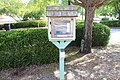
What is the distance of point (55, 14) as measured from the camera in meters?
3.71

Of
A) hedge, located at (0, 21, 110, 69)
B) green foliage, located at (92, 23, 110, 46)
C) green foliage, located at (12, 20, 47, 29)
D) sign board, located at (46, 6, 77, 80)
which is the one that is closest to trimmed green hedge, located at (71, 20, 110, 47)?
green foliage, located at (92, 23, 110, 46)

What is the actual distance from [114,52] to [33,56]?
320 centimetres

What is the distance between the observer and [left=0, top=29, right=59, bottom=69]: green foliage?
5.04 m

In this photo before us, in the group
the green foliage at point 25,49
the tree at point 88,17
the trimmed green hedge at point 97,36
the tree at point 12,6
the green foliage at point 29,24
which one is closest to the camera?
the green foliage at point 25,49

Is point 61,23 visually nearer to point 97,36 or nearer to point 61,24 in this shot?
point 61,24

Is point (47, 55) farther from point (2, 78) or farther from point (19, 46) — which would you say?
point (2, 78)

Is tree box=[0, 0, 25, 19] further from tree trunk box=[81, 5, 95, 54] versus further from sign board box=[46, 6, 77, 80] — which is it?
sign board box=[46, 6, 77, 80]

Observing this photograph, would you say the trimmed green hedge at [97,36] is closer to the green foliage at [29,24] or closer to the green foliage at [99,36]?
the green foliage at [99,36]

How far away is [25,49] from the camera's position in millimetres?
5129

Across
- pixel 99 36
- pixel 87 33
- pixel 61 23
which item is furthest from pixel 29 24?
pixel 61 23

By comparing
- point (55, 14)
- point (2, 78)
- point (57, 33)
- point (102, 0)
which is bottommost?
point (2, 78)

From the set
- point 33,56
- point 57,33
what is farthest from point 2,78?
point 57,33

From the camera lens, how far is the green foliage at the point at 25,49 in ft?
16.5

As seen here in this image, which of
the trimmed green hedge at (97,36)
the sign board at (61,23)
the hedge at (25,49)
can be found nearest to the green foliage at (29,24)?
the trimmed green hedge at (97,36)
